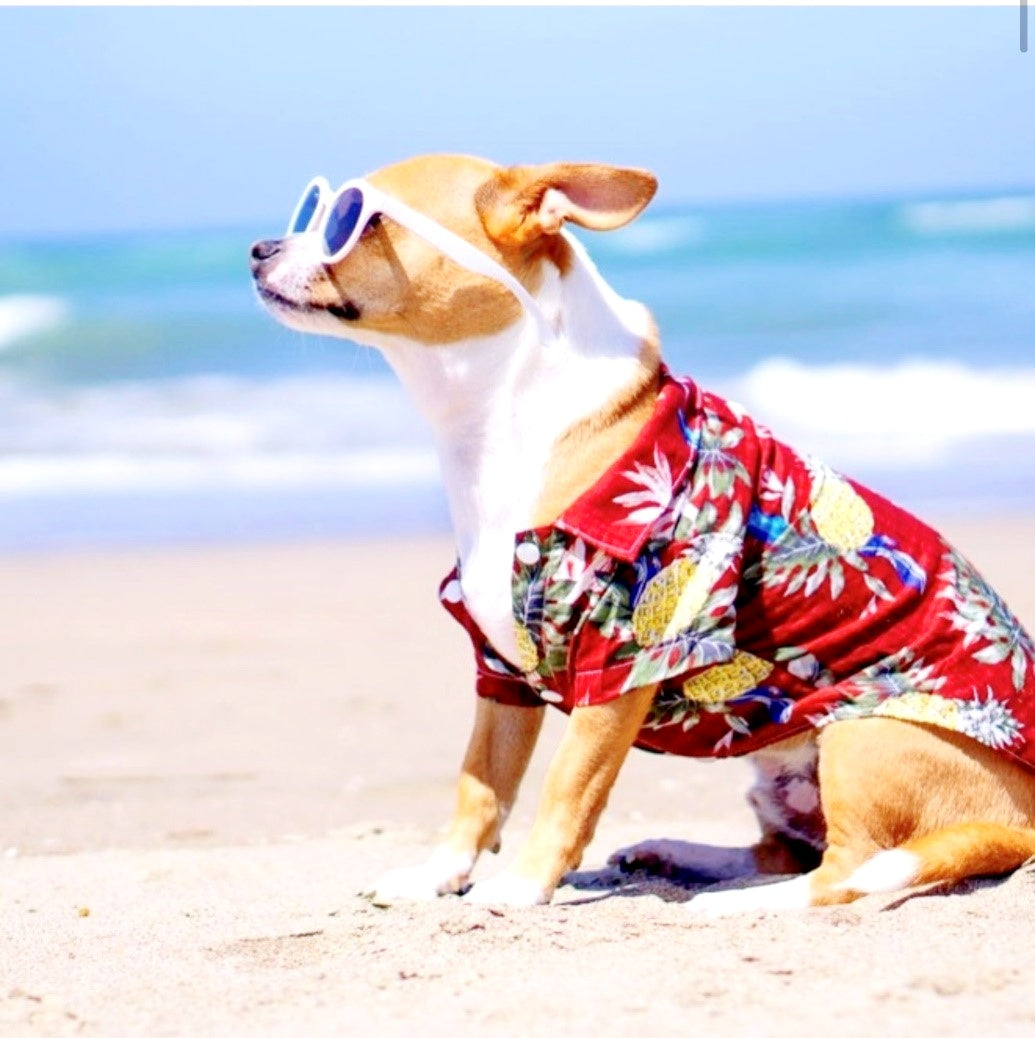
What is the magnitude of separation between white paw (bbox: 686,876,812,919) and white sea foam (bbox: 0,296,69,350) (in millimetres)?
15183

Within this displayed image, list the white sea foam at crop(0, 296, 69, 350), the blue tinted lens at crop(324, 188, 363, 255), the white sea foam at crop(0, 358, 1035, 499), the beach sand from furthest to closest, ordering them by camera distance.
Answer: the white sea foam at crop(0, 296, 69, 350), the white sea foam at crop(0, 358, 1035, 499), the blue tinted lens at crop(324, 188, 363, 255), the beach sand

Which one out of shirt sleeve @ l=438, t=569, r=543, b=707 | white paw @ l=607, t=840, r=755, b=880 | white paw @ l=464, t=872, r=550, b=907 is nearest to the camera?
white paw @ l=464, t=872, r=550, b=907

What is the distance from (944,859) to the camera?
414 cm

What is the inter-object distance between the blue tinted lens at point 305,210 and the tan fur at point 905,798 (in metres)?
1.63

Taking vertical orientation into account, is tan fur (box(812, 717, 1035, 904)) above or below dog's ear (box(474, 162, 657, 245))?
below

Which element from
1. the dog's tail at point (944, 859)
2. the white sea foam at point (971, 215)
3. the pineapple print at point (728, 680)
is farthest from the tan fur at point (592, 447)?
the white sea foam at point (971, 215)

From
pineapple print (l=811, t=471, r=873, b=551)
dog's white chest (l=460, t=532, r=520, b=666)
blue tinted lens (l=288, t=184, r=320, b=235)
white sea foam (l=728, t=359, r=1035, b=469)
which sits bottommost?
white sea foam (l=728, t=359, r=1035, b=469)

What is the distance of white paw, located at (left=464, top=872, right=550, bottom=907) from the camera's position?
4.17m

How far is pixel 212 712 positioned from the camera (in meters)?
7.41

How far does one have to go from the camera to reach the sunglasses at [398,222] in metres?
4.26

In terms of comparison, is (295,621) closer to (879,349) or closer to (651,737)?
(651,737)

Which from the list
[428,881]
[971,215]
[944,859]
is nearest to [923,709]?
[944,859]

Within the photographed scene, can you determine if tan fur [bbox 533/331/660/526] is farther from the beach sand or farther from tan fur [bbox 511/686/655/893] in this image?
the beach sand

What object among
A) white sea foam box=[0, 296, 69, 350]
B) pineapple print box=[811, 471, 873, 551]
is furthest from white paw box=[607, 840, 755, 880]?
white sea foam box=[0, 296, 69, 350]
